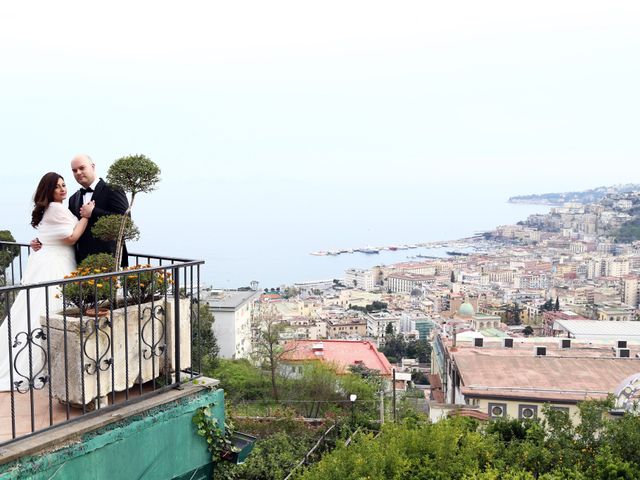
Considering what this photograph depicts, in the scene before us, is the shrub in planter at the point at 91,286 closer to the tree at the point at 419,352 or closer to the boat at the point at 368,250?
the tree at the point at 419,352

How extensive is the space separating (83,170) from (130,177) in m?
0.51

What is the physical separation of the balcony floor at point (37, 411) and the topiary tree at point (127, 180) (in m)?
0.71

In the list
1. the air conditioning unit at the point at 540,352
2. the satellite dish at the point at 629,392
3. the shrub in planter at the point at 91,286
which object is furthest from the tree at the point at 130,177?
the air conditioning unit at the point at 540,352

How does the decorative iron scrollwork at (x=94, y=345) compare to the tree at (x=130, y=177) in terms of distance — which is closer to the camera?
the decorative iron scrollwork at (x=94, y=345)

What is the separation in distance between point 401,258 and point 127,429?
15472 cm

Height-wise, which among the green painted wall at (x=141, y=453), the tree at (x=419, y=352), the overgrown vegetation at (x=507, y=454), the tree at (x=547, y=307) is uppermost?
the green painted wall at (x=141, y=453)

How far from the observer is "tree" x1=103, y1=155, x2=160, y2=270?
3.27m

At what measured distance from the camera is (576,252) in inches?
5891

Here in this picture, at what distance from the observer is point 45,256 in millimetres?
3617

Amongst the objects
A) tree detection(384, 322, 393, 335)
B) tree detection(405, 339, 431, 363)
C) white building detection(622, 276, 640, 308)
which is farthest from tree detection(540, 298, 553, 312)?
tree detection(405, 339, 431, 363)

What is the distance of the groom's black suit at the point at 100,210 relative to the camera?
3.53 metres

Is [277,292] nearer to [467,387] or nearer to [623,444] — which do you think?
[467,387]

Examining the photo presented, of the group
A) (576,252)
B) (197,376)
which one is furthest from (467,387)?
(576,252)

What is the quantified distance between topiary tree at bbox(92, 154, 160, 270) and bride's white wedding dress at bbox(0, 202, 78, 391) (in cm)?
44
